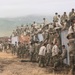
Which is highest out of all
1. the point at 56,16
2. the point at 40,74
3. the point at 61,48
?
the point at 56,16

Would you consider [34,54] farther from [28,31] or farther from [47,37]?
[28,31]

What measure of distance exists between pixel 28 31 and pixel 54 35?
17.0 metres

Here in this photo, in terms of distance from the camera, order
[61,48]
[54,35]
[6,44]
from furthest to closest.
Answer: [6,44] < [54,35] < [61,48]

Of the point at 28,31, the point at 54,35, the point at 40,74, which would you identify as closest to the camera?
the point at 40,74

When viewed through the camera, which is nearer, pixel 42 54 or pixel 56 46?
pixel 56 46

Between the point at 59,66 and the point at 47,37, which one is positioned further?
the point at 47,37

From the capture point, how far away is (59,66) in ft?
74.7

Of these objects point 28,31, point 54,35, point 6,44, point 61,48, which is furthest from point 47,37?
point 6,44

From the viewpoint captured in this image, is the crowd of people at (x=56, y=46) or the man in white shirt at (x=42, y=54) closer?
the crowd of people at (x=56, y=46)

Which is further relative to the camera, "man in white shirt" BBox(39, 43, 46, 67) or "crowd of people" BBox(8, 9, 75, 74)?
"man in white shirt" BBox(39, 43, 46, 67)

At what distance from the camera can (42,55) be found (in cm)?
2522

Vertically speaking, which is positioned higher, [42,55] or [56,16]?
[56,16]

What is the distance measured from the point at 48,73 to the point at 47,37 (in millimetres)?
7499

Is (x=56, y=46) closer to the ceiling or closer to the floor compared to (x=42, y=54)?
closer to the ceiling
